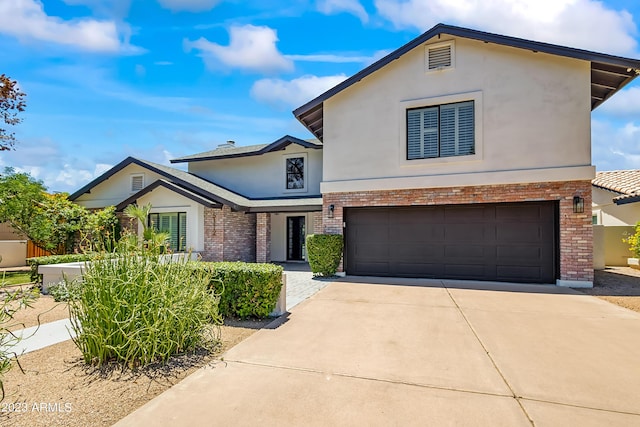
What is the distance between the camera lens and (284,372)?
4094mm

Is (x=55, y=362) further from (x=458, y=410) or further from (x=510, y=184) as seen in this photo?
(x=510, y=184)

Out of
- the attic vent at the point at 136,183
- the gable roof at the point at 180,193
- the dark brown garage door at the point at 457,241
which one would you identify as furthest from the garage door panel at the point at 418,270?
the attic vent at the point at 136,183

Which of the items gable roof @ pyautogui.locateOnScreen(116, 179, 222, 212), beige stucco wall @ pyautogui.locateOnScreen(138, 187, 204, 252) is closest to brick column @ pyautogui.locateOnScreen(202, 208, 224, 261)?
beige stucco wall @ pyautogui.locateOnScreen(138, 187, 204, 252)

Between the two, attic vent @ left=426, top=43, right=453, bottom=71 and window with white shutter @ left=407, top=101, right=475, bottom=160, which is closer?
window with white shutter @ left=407, top=101, right=475, bottom=160

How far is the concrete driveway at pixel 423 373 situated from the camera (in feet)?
10.4

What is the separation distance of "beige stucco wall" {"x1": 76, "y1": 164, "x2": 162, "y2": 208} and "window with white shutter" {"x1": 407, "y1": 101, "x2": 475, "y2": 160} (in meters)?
13.6

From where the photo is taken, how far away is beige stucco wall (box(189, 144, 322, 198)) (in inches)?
667

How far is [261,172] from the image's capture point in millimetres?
18281

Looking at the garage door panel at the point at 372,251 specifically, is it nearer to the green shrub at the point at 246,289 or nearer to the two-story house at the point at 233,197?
the two-story house at the point at 233,197

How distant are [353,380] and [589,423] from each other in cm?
231

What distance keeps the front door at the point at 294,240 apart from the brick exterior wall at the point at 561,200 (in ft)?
23.8

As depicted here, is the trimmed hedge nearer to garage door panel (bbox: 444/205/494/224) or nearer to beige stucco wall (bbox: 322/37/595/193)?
beige stucco wall (bbox: 322/37/595/193)

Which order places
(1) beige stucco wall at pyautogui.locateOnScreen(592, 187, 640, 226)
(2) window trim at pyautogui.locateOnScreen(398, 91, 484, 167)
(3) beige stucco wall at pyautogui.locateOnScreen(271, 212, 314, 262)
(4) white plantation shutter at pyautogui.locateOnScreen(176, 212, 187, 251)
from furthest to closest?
(3) beige stucco wall at pyautogui.locateOnScreen(271, 212, 314, 262), (4) white plantation shutter at pyautogui.locateOnScreen(176, 212, 187, 251), (1) beige stucco wall at pyautogui.locateOnScreen(592, 187, 640, 226), (2) window trim at pyautogui.locateOnScreen(398, 91, 484, 167)

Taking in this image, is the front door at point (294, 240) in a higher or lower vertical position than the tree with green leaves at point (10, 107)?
lower
